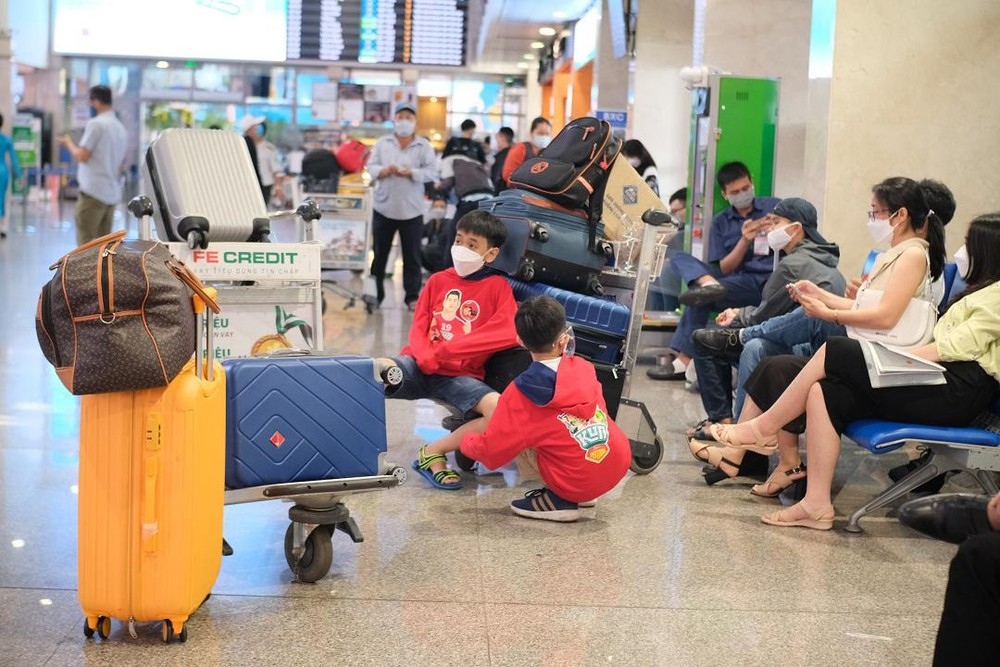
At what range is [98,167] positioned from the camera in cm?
1118

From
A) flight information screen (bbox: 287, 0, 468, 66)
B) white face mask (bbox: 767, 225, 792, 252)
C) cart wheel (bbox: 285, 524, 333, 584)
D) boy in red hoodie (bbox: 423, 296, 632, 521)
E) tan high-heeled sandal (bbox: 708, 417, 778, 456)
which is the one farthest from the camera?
flight information screen (bbox: 287, 0, 468, 66)

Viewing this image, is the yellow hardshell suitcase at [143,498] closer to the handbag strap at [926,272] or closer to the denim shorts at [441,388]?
the denim shorts at [441,388]

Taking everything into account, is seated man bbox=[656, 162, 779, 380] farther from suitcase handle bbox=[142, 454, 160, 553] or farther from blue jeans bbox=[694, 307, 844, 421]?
suitcase handle bbox=[142, 454, 160, 553]

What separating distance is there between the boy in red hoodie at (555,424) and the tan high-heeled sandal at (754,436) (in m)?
0.55

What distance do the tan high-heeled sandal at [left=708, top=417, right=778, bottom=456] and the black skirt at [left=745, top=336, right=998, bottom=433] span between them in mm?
326

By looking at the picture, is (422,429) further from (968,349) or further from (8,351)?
(8,351)

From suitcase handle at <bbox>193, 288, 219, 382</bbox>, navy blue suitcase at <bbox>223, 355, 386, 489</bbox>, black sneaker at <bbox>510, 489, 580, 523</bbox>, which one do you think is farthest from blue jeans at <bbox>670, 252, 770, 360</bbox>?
suitcase handle at <bbox>193, 288, 219, 382</bbox>

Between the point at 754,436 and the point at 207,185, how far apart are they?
2.33 metres

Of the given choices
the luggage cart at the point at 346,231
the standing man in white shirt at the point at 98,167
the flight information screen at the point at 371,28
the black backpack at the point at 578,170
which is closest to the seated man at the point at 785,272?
the black backpack at the point at 578,170

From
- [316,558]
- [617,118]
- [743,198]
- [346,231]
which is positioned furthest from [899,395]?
[617,118]

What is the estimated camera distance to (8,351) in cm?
748

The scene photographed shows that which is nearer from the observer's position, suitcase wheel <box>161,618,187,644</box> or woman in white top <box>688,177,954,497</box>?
suitcase wheel <box>161,618,187,644</box>

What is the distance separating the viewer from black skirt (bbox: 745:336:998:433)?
4203mm

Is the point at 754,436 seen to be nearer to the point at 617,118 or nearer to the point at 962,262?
the point at 962,262
